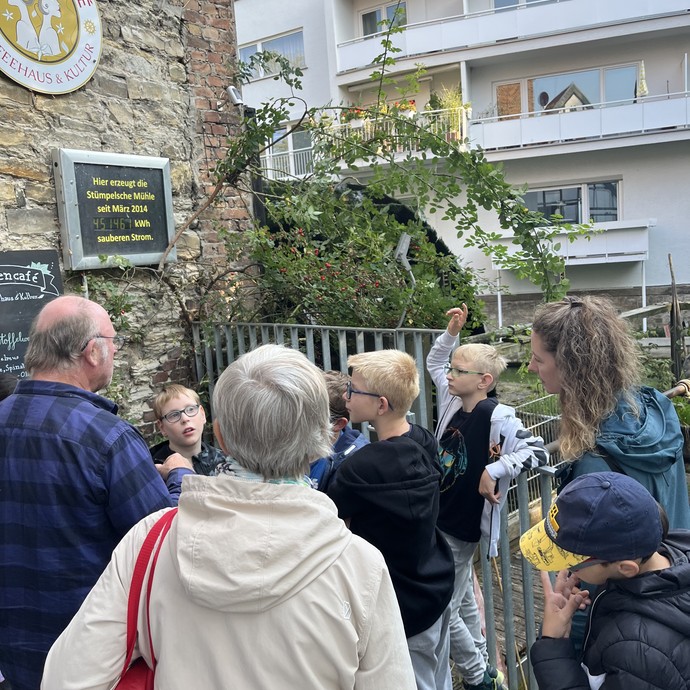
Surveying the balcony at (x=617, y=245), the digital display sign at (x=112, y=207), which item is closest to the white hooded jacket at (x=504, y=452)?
the digital display sign at (x=112, y=207)

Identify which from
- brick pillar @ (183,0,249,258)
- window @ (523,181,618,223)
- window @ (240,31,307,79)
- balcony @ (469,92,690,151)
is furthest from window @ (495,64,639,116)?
brick pillar @ (183,0,249,258)

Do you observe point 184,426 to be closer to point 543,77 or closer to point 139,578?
point 139,578

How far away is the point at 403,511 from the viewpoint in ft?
6.51

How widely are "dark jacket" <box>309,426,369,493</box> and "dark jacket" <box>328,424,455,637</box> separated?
181mm

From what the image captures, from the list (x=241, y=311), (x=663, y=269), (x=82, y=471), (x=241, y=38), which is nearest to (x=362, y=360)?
(x=82, y=471)

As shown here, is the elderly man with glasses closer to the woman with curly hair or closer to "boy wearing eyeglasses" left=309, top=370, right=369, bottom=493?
"boy wearing eyeglasses" left=309, top=370, right=369, bottom=493

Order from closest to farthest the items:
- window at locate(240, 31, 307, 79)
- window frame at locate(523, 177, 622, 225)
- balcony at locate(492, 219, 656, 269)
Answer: balcony at locate(492, 219, 656, 269)
window frame at locate(523, 177, 622, 225)
window at locate(240, 31, 307, 79)

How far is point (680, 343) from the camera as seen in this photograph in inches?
272

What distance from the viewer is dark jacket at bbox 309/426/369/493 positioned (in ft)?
7.68

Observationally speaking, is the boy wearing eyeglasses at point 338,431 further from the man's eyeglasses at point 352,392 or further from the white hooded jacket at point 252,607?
the white hooded jacket at point 252,607

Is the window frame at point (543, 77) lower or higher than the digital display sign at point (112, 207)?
higher

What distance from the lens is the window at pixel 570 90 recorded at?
640 inches

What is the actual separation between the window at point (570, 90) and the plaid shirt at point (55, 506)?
17.1 m

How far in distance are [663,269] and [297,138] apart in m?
11.5
